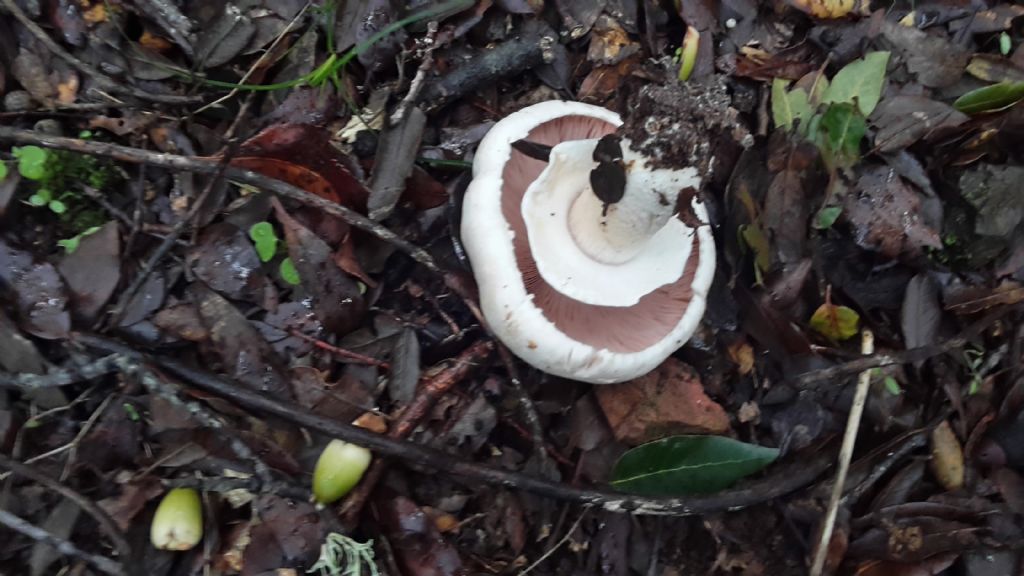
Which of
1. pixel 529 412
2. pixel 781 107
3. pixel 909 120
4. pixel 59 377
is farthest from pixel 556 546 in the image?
pixel 909 120

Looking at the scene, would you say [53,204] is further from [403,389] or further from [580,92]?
[580,92]

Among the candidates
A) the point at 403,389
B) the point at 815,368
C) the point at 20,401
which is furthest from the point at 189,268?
the point at 815,368

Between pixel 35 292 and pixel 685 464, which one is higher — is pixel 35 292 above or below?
above

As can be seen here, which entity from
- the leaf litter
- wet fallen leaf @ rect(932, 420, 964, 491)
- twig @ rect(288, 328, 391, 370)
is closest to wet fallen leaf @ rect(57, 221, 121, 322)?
the leaf litter

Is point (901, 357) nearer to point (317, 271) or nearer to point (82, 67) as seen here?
point (317, 271)

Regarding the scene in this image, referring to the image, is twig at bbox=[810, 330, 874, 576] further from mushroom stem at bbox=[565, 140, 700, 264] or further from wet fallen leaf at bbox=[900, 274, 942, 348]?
mushroom stem at bbox=[565, 140, 700, 264]

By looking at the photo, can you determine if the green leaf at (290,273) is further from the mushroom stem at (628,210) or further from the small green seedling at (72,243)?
the mushroom stem at (628,210)
